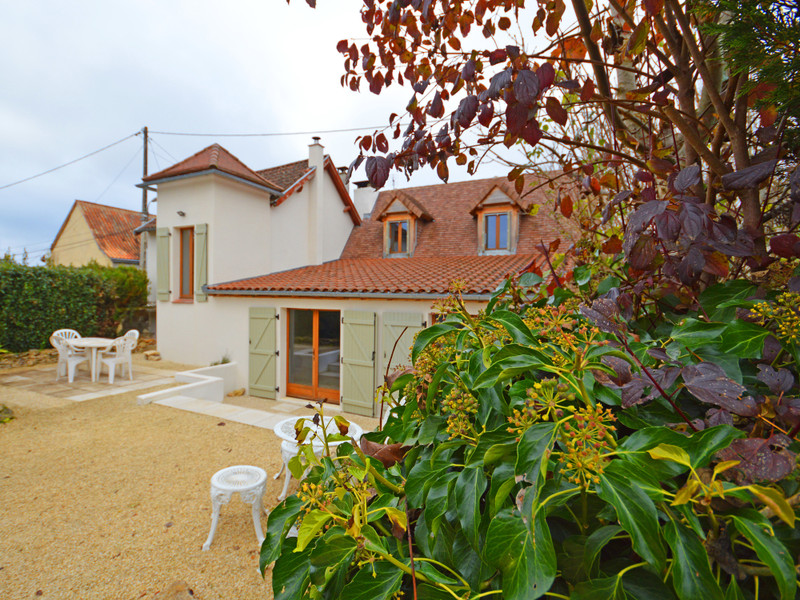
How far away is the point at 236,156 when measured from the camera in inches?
468

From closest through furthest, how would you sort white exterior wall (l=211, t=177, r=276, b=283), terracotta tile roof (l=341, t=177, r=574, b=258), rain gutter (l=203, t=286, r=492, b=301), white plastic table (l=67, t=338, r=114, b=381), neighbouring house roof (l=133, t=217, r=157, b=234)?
rain gutter (l=203, t=286, r=492, b=301) < white plastic table (l=67, t=338, r=114, b=381) < white exterior wall (l=211, t=177, r=276, b=283) < terracotta tile roof (l=341, t=177, r=574, b=258) < neighbouring house roof (l=133, t=217, r=157, b=234)

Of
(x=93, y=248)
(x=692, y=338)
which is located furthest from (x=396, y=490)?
(x=93, y=248)

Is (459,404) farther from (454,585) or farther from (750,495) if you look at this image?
(750,495)

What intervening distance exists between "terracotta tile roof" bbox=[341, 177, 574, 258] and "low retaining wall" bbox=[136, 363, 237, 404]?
19.5 ft

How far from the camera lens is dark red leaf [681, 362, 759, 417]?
2.03 ft

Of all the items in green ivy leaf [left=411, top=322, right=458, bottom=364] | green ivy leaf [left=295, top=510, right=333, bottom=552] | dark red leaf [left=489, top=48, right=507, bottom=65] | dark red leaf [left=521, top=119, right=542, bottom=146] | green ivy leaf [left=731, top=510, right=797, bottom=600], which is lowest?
green ivy leaf [left=295, top=510, right=333, bottom=552]

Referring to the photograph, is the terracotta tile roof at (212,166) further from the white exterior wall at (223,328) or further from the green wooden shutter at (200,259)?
the white exterior wall at (223,328)

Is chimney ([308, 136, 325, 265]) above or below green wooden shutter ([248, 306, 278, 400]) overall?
above

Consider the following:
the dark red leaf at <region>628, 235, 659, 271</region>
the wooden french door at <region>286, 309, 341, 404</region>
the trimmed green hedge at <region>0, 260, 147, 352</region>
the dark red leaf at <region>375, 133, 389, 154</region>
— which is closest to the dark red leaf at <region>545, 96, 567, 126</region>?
the dark red leaf at <region>628, 235, 659, 271</region>

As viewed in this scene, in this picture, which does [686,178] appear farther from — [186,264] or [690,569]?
[186,264]

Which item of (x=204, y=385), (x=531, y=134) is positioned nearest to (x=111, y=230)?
(x=204, y=385)

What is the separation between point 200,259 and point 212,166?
2615 millimetres

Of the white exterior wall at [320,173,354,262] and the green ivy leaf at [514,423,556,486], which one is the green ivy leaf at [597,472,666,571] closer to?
the green ivy leaf at [514,423,556,486]

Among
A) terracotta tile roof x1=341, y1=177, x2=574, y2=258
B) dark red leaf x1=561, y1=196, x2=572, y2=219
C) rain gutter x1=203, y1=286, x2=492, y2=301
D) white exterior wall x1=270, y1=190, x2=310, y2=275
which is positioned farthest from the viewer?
white exterior wall x1=270, y1=190, x2=310, y2=275
